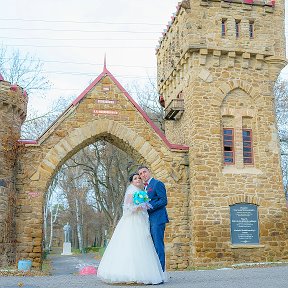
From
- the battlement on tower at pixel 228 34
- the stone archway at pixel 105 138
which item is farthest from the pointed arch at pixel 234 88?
the stone archway at pixel 105 138

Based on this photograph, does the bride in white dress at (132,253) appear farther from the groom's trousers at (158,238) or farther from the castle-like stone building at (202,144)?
the castle-like stone building at (202,144)

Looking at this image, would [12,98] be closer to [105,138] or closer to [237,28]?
[105,138]

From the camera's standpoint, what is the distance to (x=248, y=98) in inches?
731

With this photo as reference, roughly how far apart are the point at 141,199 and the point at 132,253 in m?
0.92

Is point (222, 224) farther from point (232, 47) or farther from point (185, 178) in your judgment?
point (232, 47)

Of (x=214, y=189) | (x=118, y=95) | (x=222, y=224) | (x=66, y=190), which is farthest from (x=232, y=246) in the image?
(x=66, y=190)

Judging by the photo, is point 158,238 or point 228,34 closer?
point 158,238

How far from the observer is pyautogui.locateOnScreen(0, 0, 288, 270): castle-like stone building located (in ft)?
54.4

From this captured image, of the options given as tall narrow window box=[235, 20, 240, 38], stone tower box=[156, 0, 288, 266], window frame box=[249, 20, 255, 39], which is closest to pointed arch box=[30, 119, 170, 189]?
stone tower box=[156, 0, 288, 266]

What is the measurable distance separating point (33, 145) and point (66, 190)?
25.0m

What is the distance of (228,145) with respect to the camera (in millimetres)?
18188

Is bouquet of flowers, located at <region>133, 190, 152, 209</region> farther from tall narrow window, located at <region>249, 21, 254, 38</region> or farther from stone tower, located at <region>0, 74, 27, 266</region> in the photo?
tall narrow window, located at <region>249, 21, 254, 38</region>

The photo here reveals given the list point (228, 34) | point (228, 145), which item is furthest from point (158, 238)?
point (228, 34)

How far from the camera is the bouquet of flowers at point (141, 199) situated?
7841 mm
